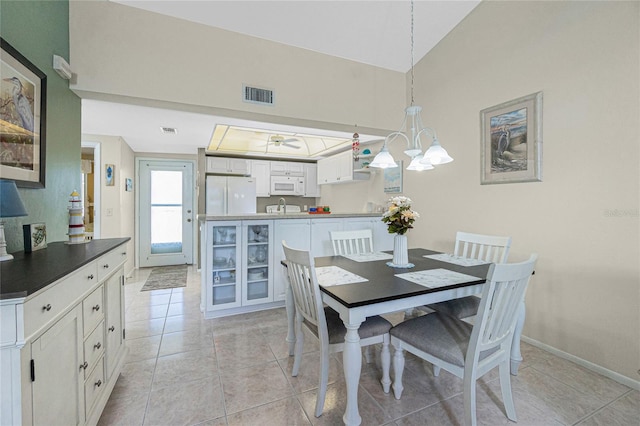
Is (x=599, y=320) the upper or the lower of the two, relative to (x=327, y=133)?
lower

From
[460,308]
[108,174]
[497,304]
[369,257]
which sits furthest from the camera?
[108,174]

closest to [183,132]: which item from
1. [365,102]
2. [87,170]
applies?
[365,102]

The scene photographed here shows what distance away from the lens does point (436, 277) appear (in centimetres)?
180

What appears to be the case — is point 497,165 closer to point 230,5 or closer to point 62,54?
point 230,5

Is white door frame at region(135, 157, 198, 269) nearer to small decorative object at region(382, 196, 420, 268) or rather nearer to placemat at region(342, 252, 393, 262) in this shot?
placemat at region(342, 252, 393, 262)

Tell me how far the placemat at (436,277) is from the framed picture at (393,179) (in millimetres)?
2220

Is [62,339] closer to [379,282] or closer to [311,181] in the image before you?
[379,282]

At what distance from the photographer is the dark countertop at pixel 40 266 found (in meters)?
0.90

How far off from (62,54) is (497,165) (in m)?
4.02

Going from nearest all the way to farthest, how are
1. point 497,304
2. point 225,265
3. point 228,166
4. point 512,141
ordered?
1. point 497,304
2. point 512,141
3. point 225,265
4. point 228,166

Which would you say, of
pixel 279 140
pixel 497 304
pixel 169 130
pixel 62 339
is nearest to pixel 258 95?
pixel 279 140

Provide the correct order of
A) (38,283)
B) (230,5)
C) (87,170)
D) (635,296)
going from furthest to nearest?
(87,170) < (230,5) < (635,296) < (38,283)

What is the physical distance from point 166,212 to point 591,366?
616cm

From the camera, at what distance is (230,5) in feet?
8.90
